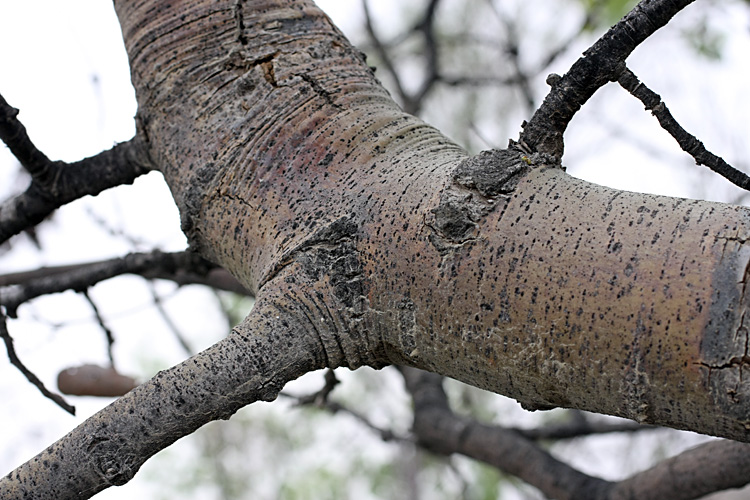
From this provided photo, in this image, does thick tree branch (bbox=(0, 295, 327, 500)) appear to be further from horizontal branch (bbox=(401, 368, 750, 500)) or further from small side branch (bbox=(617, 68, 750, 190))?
horizontal branch (bbox=(401, 368, 750, 500))

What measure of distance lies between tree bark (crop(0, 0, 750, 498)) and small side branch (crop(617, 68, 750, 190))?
0.11 metres

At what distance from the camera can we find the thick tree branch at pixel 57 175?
1218 millimetres

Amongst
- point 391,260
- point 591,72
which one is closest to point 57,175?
point 391,260

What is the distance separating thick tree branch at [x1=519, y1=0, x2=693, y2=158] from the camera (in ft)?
2.60

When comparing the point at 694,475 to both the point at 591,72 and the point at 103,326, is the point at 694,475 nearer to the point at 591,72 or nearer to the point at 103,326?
the point at 591,72

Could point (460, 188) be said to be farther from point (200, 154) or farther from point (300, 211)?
point (200, 154)

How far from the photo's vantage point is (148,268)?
1815 millimetres

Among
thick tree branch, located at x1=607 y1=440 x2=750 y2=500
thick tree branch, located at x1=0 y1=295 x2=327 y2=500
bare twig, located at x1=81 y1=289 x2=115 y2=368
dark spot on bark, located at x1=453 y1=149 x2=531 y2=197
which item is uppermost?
bare twig, located at x1=81 y1=289 x2=115 y2=368

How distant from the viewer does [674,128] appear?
2.69 feet

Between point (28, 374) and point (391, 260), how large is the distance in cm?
93

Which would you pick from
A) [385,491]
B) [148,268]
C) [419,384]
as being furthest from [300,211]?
[385,491]

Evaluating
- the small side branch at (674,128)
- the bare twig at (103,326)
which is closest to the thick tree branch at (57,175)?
the bare twig at (103,326)

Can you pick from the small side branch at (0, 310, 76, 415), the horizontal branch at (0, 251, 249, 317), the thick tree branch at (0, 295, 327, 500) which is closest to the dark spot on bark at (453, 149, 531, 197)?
the thick tree branch at (0, 295, 327, 500)

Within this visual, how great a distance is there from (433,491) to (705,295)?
5.78 metres
